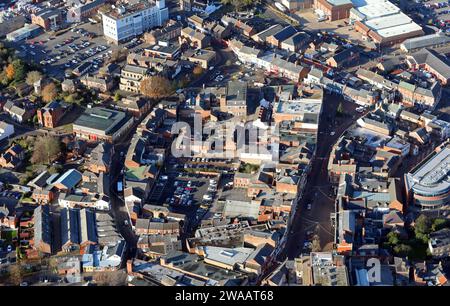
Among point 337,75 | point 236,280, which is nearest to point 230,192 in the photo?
point 236,280

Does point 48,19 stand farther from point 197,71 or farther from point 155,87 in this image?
point 155,87

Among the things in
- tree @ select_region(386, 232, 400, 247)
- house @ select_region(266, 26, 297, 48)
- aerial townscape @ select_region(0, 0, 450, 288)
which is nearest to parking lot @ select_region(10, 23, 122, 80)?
aerial townscape @ select_region(0, 0, 450, 288)

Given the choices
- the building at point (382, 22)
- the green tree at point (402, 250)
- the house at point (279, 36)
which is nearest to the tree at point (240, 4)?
the house at point (279, 36)

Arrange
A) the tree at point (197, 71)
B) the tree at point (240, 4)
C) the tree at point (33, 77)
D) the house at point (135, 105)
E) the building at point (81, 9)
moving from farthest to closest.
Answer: the tree at point (240, 4) → the building at point (81, 9) → the tree at point (197, 71) → the tree at point (33, 77) → the house at point (135, 105)

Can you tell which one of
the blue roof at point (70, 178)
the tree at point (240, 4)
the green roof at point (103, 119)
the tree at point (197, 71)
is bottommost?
the blue roof at point (70, 178)

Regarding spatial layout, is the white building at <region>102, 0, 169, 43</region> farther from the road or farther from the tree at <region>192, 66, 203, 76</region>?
the road

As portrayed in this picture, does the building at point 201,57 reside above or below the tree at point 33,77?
above

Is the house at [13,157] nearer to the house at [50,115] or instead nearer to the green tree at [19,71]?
the house at [50,115]
